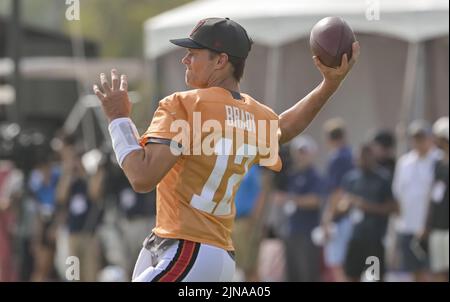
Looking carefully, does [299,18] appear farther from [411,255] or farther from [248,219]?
[411,255]

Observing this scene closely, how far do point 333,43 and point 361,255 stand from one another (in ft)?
19.1

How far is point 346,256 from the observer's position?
1197 centimetres

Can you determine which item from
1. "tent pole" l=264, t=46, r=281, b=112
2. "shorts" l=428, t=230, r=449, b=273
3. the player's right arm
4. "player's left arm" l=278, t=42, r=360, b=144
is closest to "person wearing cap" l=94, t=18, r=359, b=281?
the player's right arm

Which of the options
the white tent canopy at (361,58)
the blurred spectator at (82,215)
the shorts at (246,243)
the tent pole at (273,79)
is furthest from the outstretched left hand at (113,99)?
the tent pole at (273,79)

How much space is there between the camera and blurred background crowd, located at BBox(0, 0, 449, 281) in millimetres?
11969

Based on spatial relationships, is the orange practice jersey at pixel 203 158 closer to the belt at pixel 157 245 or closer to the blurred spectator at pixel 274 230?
the belt at pixel 157 245

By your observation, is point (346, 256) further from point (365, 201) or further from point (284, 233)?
point (284, 233)

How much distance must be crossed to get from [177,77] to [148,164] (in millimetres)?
9841

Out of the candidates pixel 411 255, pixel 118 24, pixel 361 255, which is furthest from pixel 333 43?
pixel 118 24

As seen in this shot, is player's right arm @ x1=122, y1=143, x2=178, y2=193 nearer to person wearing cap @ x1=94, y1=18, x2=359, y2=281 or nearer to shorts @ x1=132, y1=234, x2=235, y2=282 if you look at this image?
person wearing cap @ x1=94, y1=18, x2=359, y2=281

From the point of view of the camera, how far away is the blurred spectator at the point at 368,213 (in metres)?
11.8

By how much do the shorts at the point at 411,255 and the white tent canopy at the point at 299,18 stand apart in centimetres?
210

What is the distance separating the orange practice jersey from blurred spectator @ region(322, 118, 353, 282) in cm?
684
